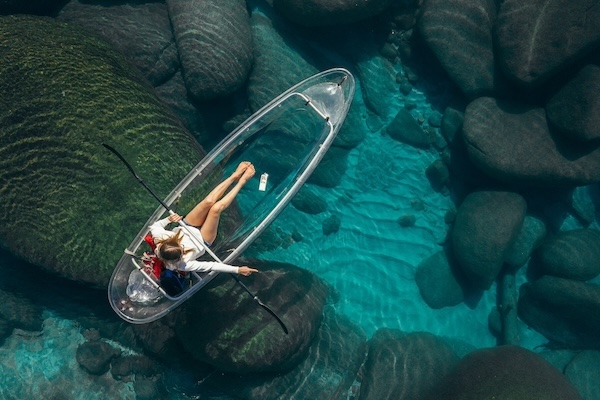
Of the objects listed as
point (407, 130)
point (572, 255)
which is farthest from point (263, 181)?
point (572, 255)

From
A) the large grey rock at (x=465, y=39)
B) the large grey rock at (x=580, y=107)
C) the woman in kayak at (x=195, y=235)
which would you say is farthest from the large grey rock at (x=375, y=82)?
the woman in kayak at (x=195, y=235)

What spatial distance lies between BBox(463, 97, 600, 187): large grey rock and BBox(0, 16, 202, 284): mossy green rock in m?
6.07

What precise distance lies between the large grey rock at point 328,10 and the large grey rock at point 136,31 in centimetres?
248

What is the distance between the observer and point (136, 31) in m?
7.31

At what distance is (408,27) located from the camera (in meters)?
9.16

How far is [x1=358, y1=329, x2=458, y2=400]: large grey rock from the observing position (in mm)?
7574

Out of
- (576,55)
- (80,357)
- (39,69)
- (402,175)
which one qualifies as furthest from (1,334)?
(576,55)

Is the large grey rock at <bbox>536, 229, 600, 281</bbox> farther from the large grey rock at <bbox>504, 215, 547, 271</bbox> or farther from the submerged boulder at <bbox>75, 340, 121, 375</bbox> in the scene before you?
the submerged boulder at <bbox>75, 340, 121, 375</bbox>

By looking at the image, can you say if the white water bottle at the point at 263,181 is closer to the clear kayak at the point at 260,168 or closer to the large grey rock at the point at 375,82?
the clear kayak at the point at 260,168

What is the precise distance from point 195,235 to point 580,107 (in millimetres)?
7583

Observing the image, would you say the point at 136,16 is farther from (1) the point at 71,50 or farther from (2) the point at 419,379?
(2) the point at 419,379

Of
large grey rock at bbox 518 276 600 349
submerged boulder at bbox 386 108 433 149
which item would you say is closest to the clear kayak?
submerged boulder at bbox 386 108 433 149

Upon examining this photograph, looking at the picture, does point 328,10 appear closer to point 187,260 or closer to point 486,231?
point 486,231

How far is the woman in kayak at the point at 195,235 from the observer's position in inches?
175
